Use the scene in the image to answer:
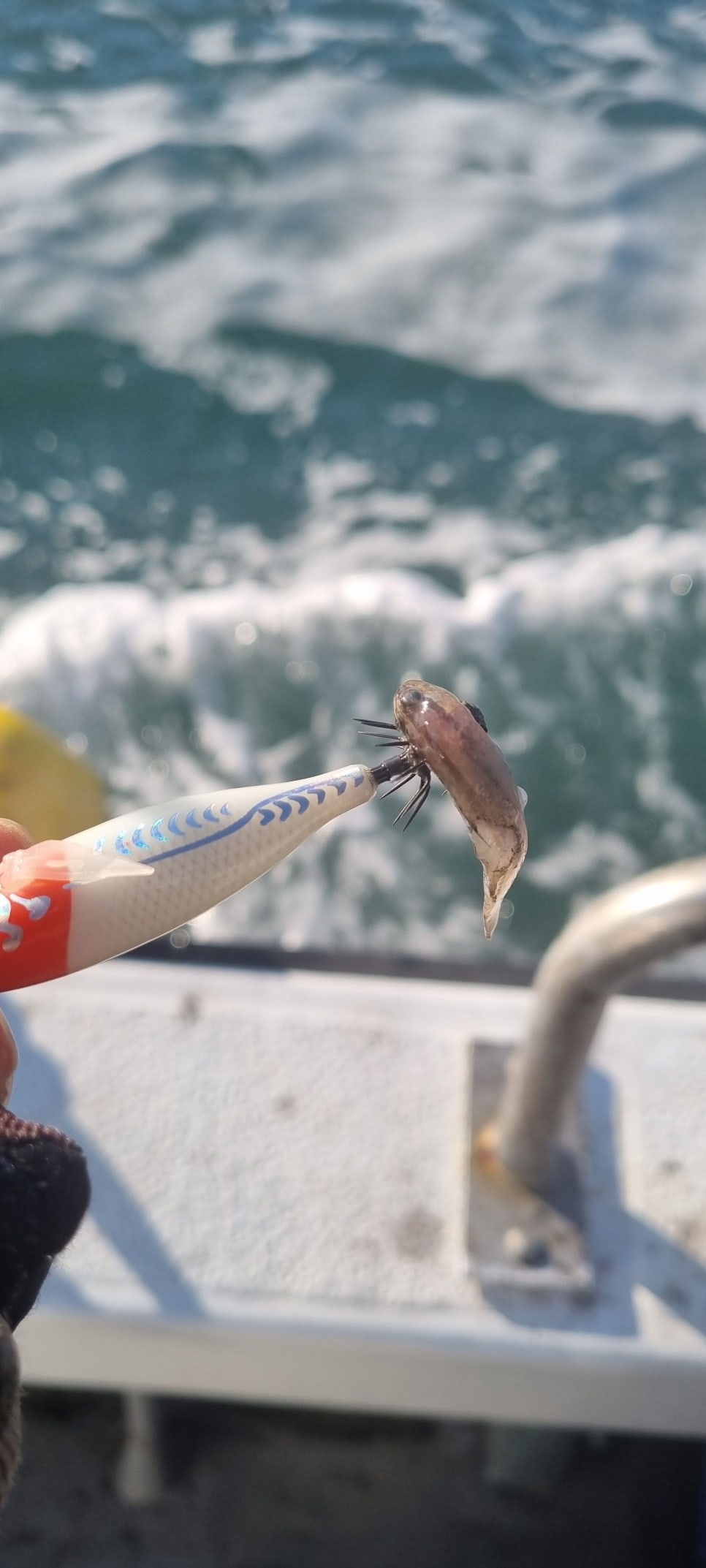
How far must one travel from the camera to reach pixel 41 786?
3445mm

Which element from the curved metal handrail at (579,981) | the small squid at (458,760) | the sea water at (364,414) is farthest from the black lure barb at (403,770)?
the sea water at (364,414)

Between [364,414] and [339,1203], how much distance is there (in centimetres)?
589

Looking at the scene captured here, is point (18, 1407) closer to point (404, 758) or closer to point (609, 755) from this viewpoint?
point (404, 758)

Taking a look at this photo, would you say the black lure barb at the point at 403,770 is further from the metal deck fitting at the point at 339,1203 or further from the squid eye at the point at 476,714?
the metal deck fitting at the point at 339,1203

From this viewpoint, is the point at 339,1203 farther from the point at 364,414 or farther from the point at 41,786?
the point at 364,414

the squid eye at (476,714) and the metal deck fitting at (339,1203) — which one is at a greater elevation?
the squid eye at (476,714)

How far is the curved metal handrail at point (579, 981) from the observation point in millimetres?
2010

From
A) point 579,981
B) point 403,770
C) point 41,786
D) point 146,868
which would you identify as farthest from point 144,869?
point 41,786

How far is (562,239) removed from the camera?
884 cm

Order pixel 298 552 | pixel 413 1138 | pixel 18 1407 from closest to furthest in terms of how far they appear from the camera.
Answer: pixel 18 1407 → pixel 413 1138 → pixel 298 552

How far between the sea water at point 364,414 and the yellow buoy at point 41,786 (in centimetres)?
198

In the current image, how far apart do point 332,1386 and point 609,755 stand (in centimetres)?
411

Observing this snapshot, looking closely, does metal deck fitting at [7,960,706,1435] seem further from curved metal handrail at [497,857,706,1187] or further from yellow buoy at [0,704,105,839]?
yellow buoy at [0,704,105,839]

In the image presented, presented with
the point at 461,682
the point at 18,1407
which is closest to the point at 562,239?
the point at 461,682
